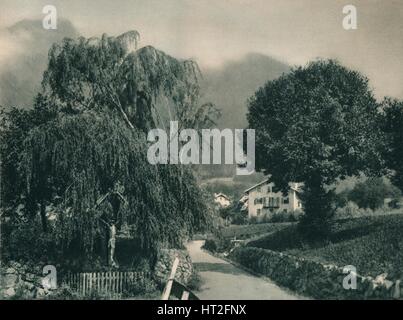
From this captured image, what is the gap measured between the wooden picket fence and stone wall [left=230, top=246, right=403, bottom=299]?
600 centimetres

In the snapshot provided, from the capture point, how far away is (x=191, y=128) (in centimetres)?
1991

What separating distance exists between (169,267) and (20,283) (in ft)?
17.9

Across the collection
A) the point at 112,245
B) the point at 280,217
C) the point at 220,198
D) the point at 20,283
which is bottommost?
the point at 20,283

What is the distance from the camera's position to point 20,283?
17.9 meters

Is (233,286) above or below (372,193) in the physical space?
below

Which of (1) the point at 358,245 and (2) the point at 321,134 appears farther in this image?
(2) the point at 321,134

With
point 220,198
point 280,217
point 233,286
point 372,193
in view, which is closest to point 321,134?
point 280,217

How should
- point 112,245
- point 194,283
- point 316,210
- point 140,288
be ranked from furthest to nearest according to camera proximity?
point 316,210 < point 194,283 < point 112,245 < point 140,288

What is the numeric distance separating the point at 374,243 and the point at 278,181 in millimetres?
8132

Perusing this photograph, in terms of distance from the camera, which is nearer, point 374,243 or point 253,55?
point 253,55

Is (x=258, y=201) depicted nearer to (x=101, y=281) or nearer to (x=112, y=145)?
(x=101, y=281)

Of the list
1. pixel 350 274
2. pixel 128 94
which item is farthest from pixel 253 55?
pixel 350 274

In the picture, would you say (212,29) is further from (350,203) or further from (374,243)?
(350,203)

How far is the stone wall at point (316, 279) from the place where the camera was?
51.2ft
